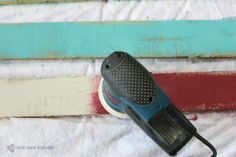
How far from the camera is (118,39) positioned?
3.25ft

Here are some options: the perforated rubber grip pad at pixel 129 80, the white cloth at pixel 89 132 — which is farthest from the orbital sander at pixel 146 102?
the white cloth at pixel 89 132

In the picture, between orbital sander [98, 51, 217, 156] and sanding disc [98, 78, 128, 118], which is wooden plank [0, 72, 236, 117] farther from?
orbital sander [98, 51, 217, 156]

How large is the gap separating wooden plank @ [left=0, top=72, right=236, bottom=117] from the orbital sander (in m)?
0.14

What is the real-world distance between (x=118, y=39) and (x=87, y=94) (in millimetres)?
185

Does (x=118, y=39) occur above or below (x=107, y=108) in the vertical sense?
above

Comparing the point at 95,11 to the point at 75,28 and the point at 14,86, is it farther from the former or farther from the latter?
the point at 14,86

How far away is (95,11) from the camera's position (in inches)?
41.5

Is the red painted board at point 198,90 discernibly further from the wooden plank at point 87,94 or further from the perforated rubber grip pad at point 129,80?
the perforated rubber grip pad at point 129,80

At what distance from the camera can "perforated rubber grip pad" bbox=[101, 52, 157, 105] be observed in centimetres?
75

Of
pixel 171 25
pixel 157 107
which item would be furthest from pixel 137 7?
pixel 157 107

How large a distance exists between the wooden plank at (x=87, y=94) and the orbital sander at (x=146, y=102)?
0.45 ft

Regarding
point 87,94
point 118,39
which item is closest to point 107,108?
point 87,94

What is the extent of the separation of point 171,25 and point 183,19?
56 mm

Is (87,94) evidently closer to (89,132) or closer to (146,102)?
(89,132)
